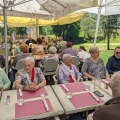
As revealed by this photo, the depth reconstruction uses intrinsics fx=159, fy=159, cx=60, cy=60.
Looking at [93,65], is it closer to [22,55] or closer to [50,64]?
[50,64]

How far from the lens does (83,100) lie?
225cm

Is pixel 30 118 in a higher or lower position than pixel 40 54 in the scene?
lower

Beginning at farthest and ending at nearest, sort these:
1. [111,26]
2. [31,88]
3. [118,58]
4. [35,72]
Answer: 1. [111,26]
2. [118,58]
3. [35,72]
4. [31,88]

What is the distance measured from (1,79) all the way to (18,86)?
52 centimetres

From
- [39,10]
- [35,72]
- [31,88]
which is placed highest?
[39,10]

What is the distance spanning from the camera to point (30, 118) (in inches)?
73.9

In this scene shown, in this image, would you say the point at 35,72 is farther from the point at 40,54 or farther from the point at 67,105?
the point at 40,54

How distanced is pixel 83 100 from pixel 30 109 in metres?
0.74

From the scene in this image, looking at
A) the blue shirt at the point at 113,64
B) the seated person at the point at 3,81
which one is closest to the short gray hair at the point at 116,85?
the seated person at the point at 3,81

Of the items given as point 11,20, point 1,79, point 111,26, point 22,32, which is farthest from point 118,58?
point 22,32

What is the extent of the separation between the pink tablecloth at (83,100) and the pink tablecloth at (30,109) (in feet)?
1.14

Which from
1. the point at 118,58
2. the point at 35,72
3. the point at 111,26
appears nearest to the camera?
the point at 35,72

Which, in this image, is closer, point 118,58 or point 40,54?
point 118,58

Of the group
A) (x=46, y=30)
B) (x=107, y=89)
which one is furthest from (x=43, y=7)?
(x=46, y=30)
